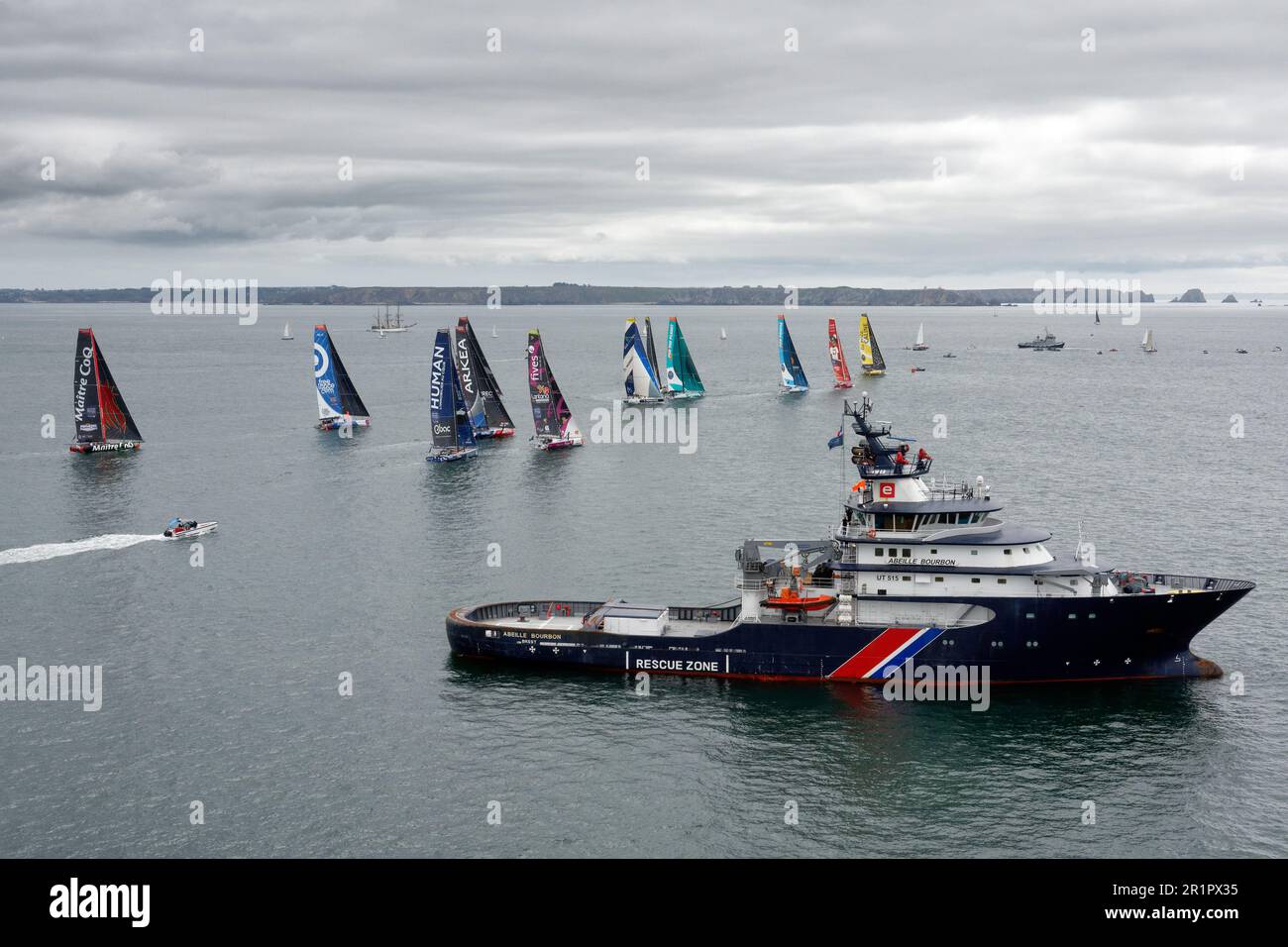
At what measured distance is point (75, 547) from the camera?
78562mm

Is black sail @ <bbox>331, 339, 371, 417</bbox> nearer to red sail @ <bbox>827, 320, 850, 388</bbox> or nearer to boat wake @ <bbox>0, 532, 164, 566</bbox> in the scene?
boat wake @ <bbox>0, 532, 164, 566</bbox>

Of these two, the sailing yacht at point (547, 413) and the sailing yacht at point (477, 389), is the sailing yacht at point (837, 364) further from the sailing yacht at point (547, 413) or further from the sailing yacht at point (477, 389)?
the sailing yacht at point (547, 413)

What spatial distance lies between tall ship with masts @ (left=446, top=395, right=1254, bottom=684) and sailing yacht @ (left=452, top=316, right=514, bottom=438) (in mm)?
73901

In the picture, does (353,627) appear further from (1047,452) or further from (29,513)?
(1047,452)

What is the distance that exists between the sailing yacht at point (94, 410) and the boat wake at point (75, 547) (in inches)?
1624

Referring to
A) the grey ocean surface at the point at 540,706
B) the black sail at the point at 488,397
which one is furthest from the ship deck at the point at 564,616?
the black sail at the point at 488,397

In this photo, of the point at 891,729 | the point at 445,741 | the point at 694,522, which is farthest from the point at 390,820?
the point at 694,522

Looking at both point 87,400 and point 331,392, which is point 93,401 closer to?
point 87,400

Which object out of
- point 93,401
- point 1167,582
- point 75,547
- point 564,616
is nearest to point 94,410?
point 93,401

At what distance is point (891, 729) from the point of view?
162 ft

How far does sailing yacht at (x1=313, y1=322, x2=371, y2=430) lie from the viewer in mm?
135875

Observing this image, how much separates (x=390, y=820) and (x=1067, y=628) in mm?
30882

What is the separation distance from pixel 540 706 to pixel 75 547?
43613 millimetres

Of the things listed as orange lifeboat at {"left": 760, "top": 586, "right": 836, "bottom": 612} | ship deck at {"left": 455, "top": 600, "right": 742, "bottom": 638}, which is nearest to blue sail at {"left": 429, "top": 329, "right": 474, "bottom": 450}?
ship deck at {"left": 455, "top": 600, "right": 742, "bottom": 638}
